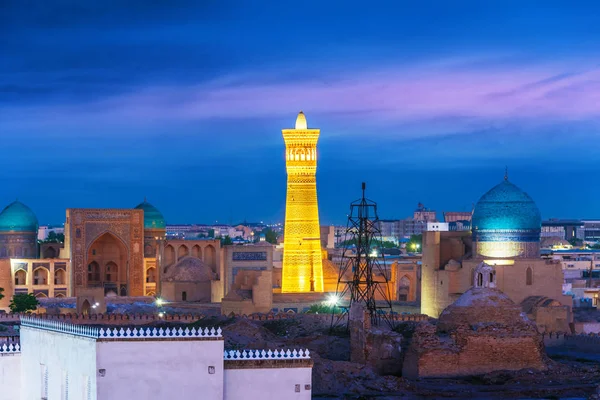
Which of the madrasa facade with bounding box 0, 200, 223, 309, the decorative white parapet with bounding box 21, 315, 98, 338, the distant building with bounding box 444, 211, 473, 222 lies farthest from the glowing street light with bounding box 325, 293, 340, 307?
the distant building with bounding box 444, 211, 473, 222

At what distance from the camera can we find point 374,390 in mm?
38094

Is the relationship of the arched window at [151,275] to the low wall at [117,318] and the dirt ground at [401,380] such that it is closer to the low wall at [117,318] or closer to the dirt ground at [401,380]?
the low wall at [117,318]

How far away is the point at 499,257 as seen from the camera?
189ft

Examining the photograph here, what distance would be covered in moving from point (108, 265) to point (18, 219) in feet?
16.0

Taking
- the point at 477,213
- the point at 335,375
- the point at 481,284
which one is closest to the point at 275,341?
the point at 335,375

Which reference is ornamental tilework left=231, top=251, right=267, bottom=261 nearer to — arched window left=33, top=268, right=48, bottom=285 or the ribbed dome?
the ribbed dome

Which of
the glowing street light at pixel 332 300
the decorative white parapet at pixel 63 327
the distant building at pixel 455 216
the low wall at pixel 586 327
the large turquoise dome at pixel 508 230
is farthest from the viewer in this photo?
the distant building at pixel 455 216

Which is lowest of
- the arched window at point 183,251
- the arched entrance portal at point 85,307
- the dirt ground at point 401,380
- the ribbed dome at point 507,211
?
the dirt ground at point 401,380

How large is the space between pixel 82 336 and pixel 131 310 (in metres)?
30.6

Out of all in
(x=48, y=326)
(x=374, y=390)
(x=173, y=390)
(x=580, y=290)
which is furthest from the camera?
(x=580, y=290)

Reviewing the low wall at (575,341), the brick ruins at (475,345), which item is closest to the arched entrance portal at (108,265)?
the low wall at (575,341)

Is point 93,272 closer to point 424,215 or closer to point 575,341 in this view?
point 575,341

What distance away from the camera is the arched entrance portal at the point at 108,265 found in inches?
2867

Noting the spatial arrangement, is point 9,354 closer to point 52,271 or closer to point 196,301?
point 196,301
